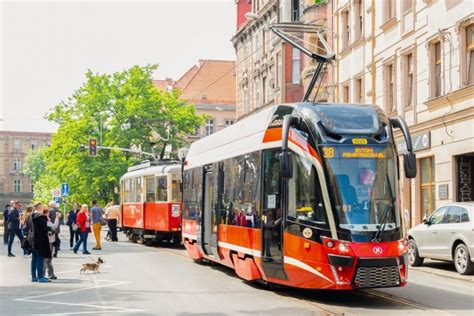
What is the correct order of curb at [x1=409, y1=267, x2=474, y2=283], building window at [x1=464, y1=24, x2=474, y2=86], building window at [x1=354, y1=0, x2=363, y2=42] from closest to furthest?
curb at [x1=409, y1=267, x2=474, y2=283] → building window at [x1=464, y1=24, x2=474, y2=86] → building window at [x1=354, y1=0, x2=363, y2=42]

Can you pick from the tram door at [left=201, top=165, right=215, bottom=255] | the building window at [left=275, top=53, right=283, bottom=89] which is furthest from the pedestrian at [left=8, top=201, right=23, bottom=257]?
the building window at [left=275, top=53, right=283, bottom=89]

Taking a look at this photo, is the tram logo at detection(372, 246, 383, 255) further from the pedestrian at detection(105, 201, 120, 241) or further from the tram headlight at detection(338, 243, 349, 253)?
the pedestrian at detection(105, 201, 120, 241)

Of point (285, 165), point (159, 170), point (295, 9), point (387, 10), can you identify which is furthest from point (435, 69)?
point (295, 9)

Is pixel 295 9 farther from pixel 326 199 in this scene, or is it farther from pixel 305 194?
pixel 326 199

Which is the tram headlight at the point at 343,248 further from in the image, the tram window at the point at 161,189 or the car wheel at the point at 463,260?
the tram window at the point at 161,189

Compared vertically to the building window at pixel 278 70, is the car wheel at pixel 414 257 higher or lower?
lower

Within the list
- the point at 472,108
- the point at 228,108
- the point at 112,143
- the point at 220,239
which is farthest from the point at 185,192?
the point at 228,108

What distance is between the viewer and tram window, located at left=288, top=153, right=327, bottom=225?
14.0 m

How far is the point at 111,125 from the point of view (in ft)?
212

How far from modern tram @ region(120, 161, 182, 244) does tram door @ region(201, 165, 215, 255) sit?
9.55 m

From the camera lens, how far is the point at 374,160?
14.2 metres

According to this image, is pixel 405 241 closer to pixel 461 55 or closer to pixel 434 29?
pixel 461 55

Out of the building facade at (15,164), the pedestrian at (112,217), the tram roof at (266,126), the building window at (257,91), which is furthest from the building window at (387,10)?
the building facade at (15,164)

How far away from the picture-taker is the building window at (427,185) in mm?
29859
